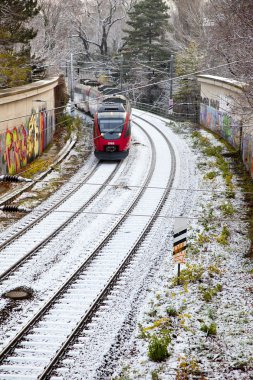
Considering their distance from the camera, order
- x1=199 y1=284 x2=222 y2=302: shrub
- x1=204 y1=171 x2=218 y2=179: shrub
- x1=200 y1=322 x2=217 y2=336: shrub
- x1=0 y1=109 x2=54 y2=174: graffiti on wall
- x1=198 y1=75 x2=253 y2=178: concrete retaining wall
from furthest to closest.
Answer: x1=198 y1=75 x2=253 y2=178: concrete retaining wall
x1=204 y1=171 x2=218 y2=179: shrub
x1=0 y1=109 x2=54 y2=174: graffiti on wall
x1=199 y1=284 x2=222 y2=302: shrub
x1=200 y1=322 x2=217 y2=336: shrub

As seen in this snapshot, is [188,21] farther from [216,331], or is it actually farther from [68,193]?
[216,331]

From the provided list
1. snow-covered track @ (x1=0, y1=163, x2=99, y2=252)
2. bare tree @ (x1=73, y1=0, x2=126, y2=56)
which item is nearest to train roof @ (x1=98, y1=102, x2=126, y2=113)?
snow-covered track @ (x1=0, y1=163, x2=99, y2=252)

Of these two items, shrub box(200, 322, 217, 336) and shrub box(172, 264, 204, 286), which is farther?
shrub box(172, 264, 204, 286)

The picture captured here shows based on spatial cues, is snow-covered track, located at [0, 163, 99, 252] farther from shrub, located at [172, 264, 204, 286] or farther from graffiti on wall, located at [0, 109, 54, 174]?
shrub, located at [172, 264, 204, 286]

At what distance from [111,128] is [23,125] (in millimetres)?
5244

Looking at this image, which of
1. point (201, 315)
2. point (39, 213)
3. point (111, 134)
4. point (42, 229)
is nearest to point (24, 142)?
point (111, 134)

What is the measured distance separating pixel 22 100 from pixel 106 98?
8009 millimetres

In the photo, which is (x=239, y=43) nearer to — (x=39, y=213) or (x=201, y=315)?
(x=39, y=213)

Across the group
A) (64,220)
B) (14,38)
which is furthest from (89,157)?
(64,220)

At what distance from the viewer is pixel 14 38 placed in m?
30.6

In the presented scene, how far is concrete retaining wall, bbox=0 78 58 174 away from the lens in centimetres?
2570

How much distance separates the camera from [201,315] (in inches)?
519

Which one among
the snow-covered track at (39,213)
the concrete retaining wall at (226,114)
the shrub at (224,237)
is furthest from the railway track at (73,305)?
the concrete retaining wall at (226,114)

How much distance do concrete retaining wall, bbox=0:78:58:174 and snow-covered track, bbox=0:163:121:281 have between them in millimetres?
3462
